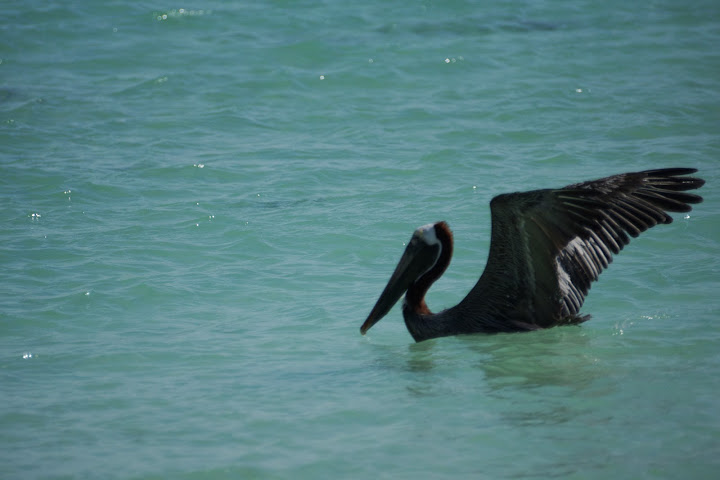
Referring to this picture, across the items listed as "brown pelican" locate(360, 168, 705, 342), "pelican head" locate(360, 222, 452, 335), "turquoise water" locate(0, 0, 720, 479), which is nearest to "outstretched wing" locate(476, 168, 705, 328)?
"brown pelican" locate(360, 168, 705, 342)

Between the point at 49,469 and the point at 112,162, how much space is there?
18.6 feet

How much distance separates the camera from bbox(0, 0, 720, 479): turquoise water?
4188 millimetres

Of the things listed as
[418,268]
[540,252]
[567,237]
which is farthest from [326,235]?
[567,237]

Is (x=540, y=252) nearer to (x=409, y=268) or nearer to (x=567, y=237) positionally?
(x=567, y=237)

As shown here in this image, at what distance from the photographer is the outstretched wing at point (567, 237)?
17.0 ft

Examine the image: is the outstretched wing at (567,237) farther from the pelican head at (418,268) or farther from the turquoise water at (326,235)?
the pelican head at (418,268)

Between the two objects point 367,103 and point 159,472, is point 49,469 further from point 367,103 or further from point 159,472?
point 367,103

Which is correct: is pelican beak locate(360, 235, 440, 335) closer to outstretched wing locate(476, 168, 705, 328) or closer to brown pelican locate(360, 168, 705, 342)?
brown pelican locate(360, 168, 705, 342)

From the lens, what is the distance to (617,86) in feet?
36.7

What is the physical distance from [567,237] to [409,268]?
1093 mm

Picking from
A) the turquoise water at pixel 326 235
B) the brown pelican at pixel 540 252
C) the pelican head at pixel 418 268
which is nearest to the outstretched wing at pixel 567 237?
the brown pelican at pixel 540 252

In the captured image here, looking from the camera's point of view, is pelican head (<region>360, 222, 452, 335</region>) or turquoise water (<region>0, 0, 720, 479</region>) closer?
turquoise water (<region>0, 0, 720, 479</region>)

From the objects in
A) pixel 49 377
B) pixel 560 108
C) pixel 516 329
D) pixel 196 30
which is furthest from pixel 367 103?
pixel 49 377

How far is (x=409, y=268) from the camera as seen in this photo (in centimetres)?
582
